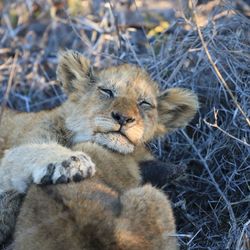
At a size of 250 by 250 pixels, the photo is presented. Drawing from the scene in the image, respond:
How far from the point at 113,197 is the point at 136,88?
1.53 meters

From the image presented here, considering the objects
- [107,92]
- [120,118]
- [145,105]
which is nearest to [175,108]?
[145,105]

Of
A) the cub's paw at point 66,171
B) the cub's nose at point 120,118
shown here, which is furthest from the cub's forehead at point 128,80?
the cub's paw at point 66,171

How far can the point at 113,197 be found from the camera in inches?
167

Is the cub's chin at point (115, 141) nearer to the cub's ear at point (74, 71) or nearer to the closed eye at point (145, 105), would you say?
the closed eye at point (145, 105)

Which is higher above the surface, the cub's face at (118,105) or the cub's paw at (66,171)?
the cub's paw at (66,171)

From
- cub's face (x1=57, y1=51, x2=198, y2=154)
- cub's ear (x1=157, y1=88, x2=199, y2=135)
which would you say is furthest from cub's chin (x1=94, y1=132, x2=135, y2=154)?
cub's ear (x1=157, y1=88, x2=199, y2=135)

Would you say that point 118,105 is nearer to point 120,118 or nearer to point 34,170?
point 120,118

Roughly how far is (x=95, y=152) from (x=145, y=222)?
111 cm

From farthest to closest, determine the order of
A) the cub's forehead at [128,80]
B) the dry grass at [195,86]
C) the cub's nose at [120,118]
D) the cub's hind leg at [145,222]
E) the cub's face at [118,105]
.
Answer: the cub's forehead at [128,80]
the dry grass at [195,86]
the cub's face at [118,105]
the cub's nose at [120,118]
the cub's hind leg at [145,222]

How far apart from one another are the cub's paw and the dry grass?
2.67 feet

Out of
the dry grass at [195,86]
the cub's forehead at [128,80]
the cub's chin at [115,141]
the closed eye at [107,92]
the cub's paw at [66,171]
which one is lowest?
the dry grass at [195,86]

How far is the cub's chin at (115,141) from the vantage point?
17.1 feet

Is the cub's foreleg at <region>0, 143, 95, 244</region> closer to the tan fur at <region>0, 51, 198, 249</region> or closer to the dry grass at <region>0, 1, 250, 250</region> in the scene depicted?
the tan fur at <region>0, 51, 198, 249</region>

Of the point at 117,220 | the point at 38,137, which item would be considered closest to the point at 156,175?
the point at 38,137
